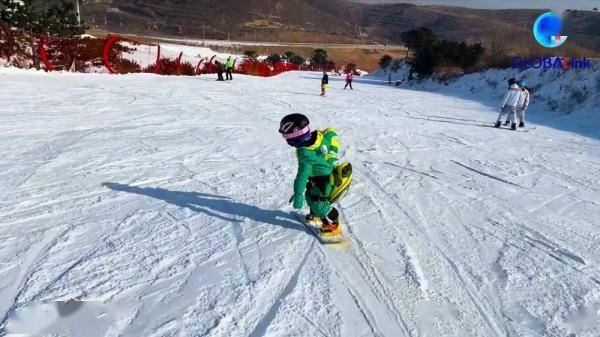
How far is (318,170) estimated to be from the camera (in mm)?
3811

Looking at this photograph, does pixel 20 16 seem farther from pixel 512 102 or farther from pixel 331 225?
pixel 512 102

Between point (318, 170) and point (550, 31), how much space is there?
25930mm

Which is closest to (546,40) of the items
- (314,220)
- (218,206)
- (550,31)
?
(550,31)

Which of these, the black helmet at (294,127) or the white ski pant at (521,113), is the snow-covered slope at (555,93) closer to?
the white ski pant at (521,113)

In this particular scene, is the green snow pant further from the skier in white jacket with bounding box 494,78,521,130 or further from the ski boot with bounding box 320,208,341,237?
the skier in white jacket with bounding box 494,78,521,130

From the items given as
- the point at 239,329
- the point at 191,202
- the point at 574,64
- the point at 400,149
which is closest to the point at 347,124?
the point at 400,149

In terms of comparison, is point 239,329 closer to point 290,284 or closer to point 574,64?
point 290,284

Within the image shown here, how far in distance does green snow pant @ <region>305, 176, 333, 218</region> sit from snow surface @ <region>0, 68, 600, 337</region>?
14.2 inches

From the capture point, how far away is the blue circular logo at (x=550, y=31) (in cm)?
2266

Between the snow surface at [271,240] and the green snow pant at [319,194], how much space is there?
0.36m

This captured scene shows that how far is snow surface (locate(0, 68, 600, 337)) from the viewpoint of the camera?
2979mm

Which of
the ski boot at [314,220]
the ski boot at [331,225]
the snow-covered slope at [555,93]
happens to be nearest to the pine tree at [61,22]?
the ski boot at [314,220]

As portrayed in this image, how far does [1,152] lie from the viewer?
6.37 meters

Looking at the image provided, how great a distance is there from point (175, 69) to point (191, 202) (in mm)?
20750
